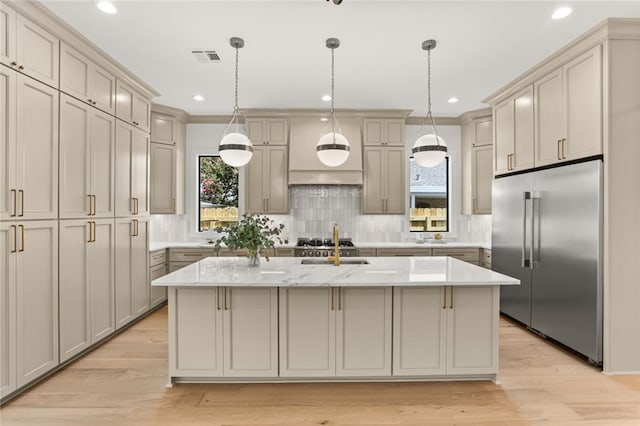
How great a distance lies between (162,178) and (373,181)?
3.07 m

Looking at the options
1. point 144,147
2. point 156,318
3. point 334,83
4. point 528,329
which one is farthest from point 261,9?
point 528,329

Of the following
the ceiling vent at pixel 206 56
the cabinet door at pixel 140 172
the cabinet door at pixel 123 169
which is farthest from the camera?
the cabinet door at pixel 140 172

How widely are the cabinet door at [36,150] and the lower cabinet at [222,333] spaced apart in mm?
1157

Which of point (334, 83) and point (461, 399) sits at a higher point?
point (334, 83)

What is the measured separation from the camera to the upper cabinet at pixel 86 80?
2865 mm

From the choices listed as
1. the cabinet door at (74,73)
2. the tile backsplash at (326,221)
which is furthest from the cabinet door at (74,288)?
the tile backsplash at (326,221)

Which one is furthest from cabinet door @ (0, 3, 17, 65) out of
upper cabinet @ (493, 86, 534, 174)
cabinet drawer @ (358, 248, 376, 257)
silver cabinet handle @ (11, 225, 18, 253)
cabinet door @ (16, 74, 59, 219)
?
upper cabinet @ (493, 86, 534, 174)

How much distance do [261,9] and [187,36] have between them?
32.0 inches

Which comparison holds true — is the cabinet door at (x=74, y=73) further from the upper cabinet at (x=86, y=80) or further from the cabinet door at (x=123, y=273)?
the cabinet door at (x=123, y=273)

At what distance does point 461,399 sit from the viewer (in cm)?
245

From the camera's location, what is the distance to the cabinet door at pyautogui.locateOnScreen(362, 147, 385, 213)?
5.20m

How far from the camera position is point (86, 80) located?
10.2ft

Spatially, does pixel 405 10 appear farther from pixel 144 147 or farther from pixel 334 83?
pixel 144 147

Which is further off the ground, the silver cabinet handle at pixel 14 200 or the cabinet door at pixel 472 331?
the silver cabinet handle at pixel 14 200
